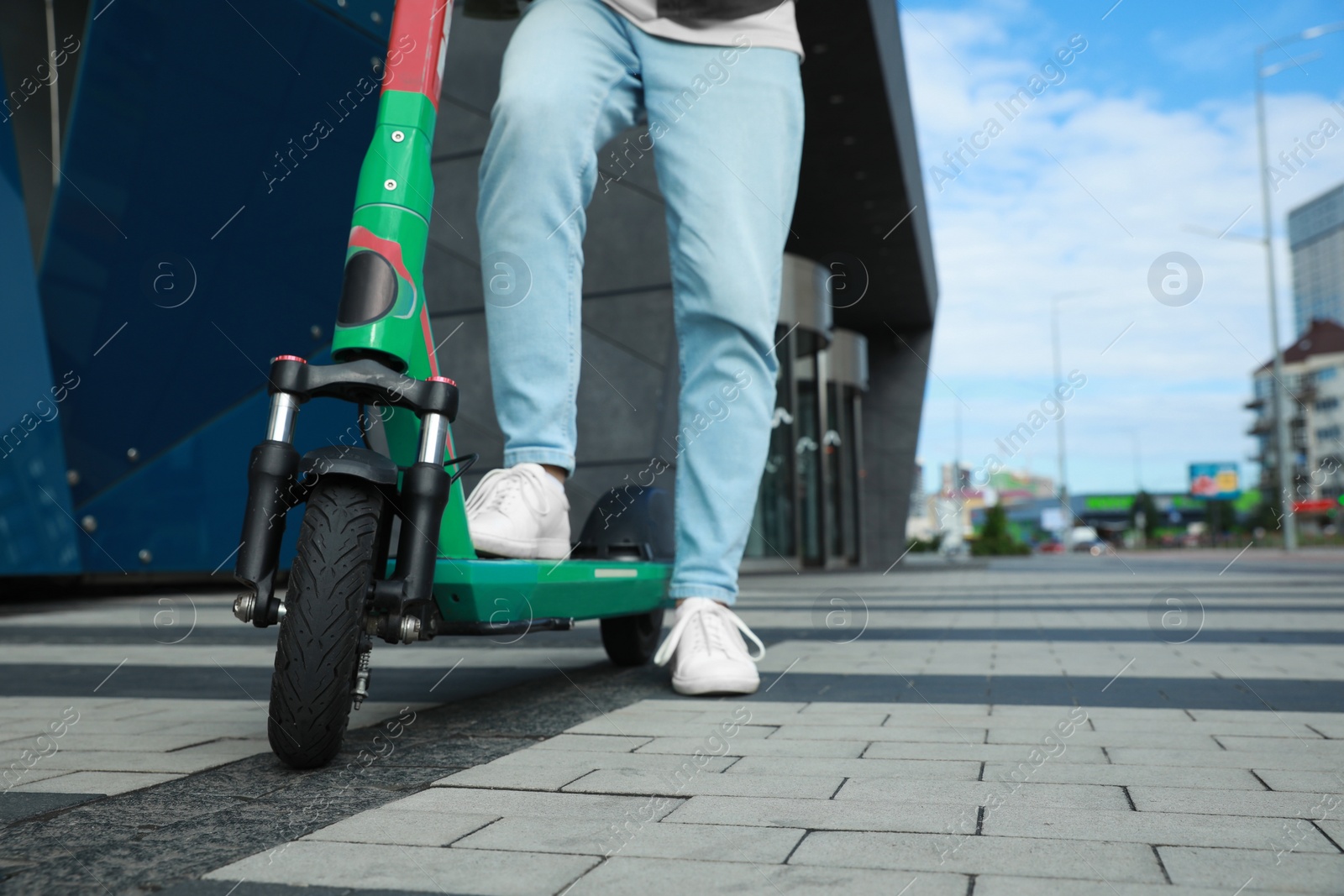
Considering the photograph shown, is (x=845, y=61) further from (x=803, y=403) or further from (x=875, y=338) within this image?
(x=875, y=338)

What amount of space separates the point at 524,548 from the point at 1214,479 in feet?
275

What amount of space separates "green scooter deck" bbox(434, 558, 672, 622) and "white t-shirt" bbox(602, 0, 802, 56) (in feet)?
4.38

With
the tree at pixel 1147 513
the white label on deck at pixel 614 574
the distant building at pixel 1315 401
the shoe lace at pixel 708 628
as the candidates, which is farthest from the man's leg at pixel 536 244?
the tree at pixel 1147 513

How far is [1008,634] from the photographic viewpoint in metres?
4.61

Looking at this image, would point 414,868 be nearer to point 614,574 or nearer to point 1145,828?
point 1145,828

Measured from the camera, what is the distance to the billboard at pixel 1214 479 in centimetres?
7531

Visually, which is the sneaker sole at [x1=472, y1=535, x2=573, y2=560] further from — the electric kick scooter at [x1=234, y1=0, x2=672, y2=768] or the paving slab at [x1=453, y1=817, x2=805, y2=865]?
the paving slab at [x1=453, y1=817, x2=805, y2=865]

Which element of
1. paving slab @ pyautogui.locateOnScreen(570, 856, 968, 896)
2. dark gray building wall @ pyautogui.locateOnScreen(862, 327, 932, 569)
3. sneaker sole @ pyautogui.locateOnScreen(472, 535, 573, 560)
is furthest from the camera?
dark gray building wall @ pyautogui.locateOnScreen(862, 327, 932, 569)

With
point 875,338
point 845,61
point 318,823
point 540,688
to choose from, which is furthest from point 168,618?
point 875,338

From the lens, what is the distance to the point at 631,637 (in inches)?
128

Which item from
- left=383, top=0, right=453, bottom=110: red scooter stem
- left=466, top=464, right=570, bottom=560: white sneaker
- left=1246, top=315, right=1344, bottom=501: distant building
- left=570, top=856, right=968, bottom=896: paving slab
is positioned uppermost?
left=1246, top=315, right=1344, bottom=501: distant building

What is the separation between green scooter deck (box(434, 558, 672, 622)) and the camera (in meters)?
1.97

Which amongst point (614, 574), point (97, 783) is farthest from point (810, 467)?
point (97, 783)

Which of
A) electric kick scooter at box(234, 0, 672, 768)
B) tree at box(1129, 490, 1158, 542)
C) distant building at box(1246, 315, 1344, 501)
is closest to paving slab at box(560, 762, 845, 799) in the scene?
electric kick scooter at box(234, 0, 672, 768)
